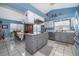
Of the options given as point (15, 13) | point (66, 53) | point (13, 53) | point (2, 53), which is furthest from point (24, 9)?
point (66, 53)

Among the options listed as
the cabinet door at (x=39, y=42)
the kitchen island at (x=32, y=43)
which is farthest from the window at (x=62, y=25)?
the cabinet door at (x=39, y=42)

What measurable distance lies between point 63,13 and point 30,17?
67 cm

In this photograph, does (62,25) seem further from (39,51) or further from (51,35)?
(39,51)

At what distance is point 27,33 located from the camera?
4.54 ft

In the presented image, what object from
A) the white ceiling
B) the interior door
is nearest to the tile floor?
the interior door

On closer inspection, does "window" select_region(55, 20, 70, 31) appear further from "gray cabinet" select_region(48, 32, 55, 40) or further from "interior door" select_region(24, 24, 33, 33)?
"interior door" select_region(24, 24, 33, 33)

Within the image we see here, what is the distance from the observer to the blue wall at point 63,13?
130 centimetres

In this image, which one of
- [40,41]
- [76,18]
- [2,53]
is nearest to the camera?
[76,18]

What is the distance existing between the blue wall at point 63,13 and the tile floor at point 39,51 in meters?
0.57

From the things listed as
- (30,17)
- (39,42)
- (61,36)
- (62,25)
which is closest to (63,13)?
(62,25)

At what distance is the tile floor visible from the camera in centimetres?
135

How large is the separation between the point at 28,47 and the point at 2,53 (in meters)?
0.55

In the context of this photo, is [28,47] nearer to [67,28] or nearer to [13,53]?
[13,53]

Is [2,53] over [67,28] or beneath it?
beneath
